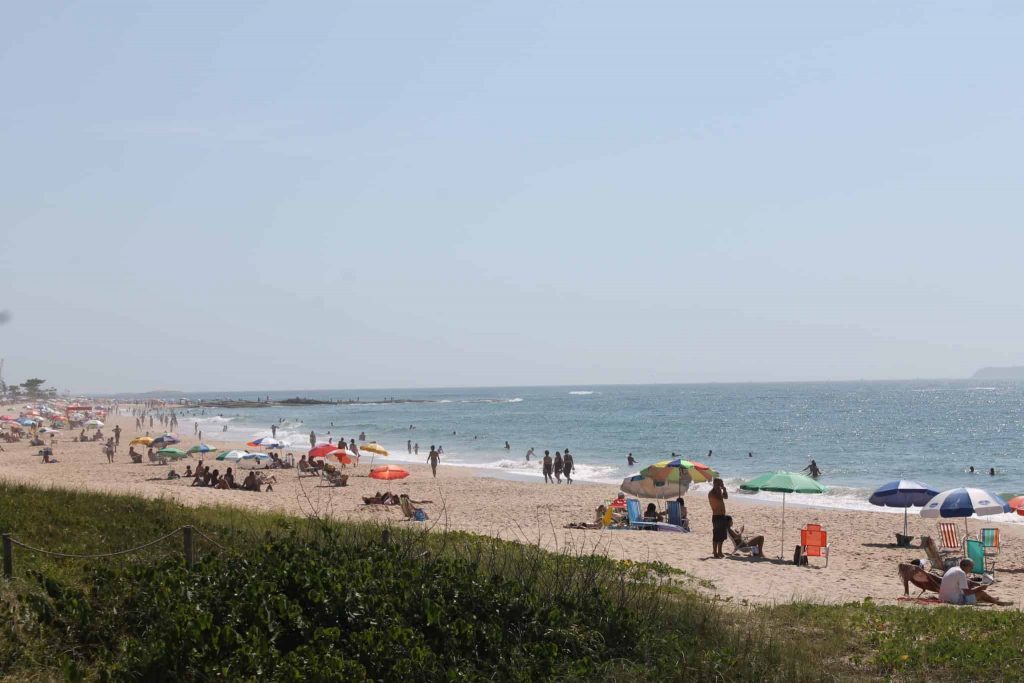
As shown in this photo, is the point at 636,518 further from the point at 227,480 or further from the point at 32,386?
the point at 32,386

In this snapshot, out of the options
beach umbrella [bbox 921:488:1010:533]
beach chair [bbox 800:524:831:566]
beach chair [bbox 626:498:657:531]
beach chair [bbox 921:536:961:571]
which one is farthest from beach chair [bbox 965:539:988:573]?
beach chair [bbox 626:498:657:531]

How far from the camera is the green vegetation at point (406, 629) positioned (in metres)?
6.79

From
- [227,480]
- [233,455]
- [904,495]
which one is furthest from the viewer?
[233,455]

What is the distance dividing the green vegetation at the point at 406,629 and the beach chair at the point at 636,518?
35.4 feet

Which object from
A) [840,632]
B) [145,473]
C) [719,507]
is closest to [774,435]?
[145,473]

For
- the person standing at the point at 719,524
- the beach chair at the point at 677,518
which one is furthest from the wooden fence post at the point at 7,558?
the beach chair at the point at 677,518

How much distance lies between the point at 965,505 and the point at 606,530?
7215 mm

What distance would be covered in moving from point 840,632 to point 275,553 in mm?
5789

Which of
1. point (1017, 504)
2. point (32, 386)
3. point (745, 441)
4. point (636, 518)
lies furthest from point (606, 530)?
point (32, 386)

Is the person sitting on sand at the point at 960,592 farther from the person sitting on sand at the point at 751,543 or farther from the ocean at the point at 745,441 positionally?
the ocean at the point at 745,441

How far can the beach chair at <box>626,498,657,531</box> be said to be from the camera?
20.2 m

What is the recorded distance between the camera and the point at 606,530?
19.6 metres

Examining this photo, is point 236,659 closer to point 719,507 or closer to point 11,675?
point 11,675

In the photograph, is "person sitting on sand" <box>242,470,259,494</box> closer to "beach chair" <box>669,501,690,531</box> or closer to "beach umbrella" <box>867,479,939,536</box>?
"beach chair" <box>669,501,690,531</box>
